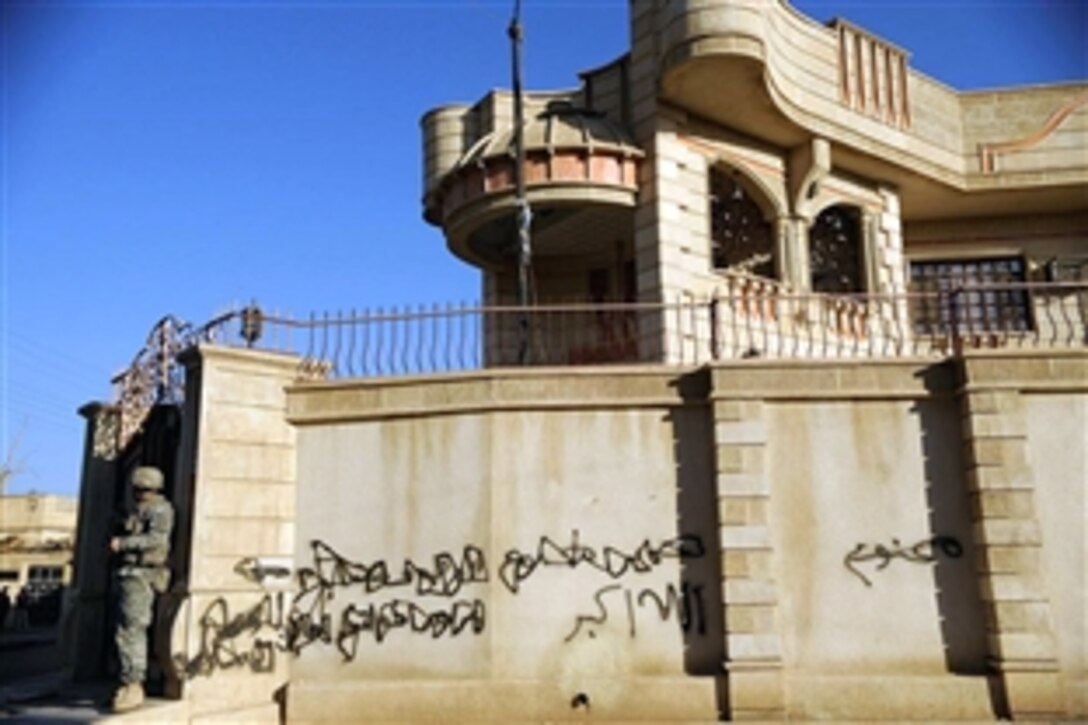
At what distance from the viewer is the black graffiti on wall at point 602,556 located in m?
8.91

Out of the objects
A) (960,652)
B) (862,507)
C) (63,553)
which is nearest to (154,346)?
(862,507)

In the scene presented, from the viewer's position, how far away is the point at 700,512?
9.01 metres

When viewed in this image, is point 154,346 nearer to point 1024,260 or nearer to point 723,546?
point 723,546

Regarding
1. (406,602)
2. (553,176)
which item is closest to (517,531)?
(406,602)

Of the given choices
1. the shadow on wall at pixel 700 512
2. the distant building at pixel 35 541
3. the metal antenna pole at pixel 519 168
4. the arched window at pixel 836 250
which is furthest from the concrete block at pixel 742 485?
the distant building at pixel 35 541

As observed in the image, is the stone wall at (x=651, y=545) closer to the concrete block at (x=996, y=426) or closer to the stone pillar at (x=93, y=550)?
the concrete block at (x=996, y=426)

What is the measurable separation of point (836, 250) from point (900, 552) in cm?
858

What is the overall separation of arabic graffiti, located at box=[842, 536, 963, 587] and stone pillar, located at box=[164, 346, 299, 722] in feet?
19.8

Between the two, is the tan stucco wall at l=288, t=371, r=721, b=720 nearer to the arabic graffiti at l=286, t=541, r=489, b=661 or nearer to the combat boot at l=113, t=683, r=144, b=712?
the arabic graffiti at l=286, t=541, r=489, b=661

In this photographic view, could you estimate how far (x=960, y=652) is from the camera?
340 inches

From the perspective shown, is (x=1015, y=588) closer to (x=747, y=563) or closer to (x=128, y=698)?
(x=747, y=563)

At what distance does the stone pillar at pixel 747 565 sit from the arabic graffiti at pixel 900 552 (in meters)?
0.90

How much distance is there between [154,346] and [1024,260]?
1627 cm

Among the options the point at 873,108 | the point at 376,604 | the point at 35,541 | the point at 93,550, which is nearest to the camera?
the point at 376,604
